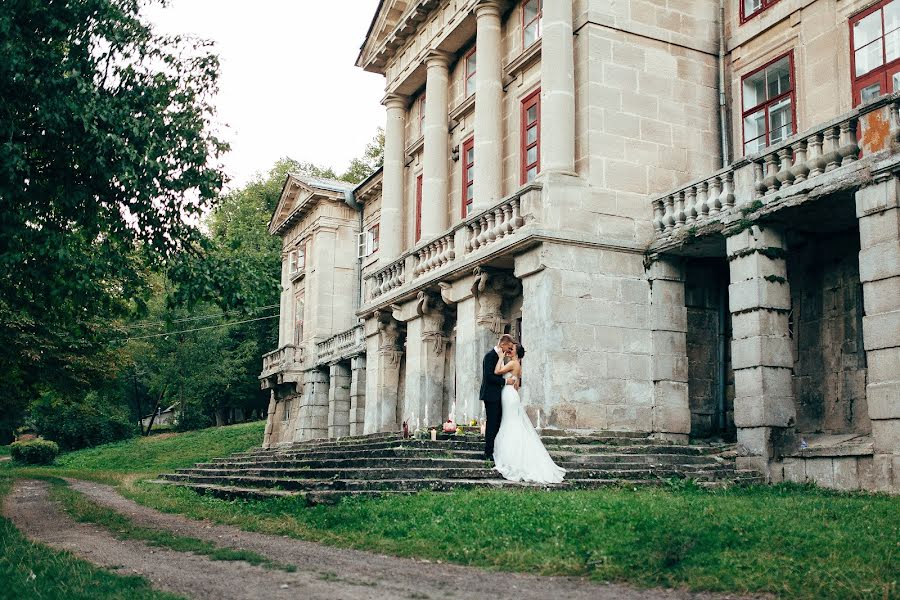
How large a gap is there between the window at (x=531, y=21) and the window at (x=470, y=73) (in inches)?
112

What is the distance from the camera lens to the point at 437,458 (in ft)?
50.2

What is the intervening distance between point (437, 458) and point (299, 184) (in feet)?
88.6

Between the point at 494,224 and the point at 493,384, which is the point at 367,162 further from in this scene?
the point at 493,384

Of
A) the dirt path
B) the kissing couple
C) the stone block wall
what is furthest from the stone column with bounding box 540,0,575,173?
the dirt path

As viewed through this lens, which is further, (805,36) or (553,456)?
(805,36)

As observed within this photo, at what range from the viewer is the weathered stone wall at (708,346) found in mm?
19906

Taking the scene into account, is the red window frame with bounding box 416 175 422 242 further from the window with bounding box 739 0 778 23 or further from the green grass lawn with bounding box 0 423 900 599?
the green grass lawn with bounding box 0 423 900 599

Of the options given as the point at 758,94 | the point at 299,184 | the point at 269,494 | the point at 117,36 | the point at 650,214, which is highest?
the point at 299,184

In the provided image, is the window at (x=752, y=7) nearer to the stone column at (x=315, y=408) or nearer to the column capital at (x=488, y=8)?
the column capital at (x=488, y=8)

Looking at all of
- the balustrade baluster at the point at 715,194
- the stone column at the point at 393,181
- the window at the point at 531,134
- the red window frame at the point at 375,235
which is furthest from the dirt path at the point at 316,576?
the red window frame at the point at 375,235

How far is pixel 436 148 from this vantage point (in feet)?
83.6

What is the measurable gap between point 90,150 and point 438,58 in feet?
45.1

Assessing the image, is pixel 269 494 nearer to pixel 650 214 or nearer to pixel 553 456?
pixel 553 456

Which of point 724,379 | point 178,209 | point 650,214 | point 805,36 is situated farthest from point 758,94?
point 178,209
